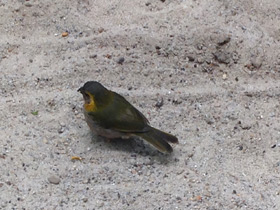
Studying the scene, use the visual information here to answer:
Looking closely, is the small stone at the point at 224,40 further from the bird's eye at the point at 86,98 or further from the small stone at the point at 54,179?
the small stone at the point at 54,179

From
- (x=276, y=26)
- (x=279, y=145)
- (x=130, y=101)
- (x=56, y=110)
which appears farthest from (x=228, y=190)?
(x=276, y=26)

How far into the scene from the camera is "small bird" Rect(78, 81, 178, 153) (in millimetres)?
4988

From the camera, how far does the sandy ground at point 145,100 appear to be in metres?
4.77

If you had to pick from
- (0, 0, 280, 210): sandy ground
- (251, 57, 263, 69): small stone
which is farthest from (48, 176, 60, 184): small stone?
(251, 57, 263, 69): small stone

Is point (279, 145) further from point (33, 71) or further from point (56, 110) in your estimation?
point (33, 71)

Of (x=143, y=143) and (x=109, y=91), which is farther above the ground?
(x=109, y=91)

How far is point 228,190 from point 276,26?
1.98 meters

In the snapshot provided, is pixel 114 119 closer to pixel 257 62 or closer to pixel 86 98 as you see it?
pixel 86 98

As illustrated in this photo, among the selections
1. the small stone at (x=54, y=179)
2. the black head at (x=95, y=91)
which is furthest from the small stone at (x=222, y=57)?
the small stone at (x=54, y=179)

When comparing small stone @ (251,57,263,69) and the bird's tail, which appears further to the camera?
small stone @ (251,57,263,69)

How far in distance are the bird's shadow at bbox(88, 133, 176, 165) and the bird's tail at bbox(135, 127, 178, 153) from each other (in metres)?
0.11

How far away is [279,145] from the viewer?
5.20 metres

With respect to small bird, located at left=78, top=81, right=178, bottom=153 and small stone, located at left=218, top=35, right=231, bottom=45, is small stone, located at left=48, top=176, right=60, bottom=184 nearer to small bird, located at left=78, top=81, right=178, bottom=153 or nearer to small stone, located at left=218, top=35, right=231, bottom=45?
small bird, located at left=78, top=81, right=178, bottom=153

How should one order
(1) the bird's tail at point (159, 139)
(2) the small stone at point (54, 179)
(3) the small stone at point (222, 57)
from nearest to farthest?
(2) the small stone at point (54, 179), (1) the bird's tail at point (159, 139), (3) the small stone at point (222, 57)
